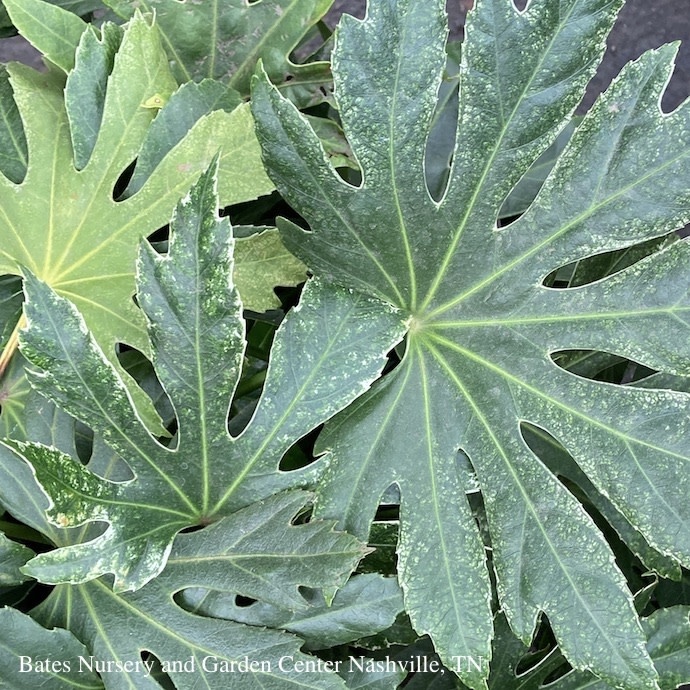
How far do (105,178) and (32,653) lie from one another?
1.47 feet

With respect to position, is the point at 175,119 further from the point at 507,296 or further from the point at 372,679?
the point at 372,679

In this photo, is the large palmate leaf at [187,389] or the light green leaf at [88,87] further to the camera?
the light green leaf at [88,87]

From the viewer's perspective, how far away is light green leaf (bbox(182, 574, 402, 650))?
680 millimetres

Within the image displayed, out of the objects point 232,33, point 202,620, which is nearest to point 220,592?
point 202,620

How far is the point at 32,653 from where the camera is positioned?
2.22ft

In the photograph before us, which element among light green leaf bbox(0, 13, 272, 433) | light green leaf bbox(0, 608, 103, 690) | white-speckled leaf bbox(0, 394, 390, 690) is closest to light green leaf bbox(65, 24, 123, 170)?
light green leaf bbox(0, 13, 272, 433)

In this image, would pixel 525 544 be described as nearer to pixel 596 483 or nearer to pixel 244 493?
pixel 596 483

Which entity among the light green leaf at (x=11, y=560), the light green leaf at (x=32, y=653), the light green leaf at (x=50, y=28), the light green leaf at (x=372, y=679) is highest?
the light green leaf at (x=50, y=28)

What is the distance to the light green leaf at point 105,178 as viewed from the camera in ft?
2.35

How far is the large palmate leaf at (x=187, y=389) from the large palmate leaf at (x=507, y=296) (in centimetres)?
6

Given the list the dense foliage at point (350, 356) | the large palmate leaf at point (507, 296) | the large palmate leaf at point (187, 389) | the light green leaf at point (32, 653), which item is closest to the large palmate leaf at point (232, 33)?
the dense foliage at point (350, 356)

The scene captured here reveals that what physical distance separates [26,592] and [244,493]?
299mm

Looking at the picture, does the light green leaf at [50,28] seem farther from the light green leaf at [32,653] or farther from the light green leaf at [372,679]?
the light green leaf at [372,679]

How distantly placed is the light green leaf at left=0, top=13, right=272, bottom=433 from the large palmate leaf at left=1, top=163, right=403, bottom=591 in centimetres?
8
